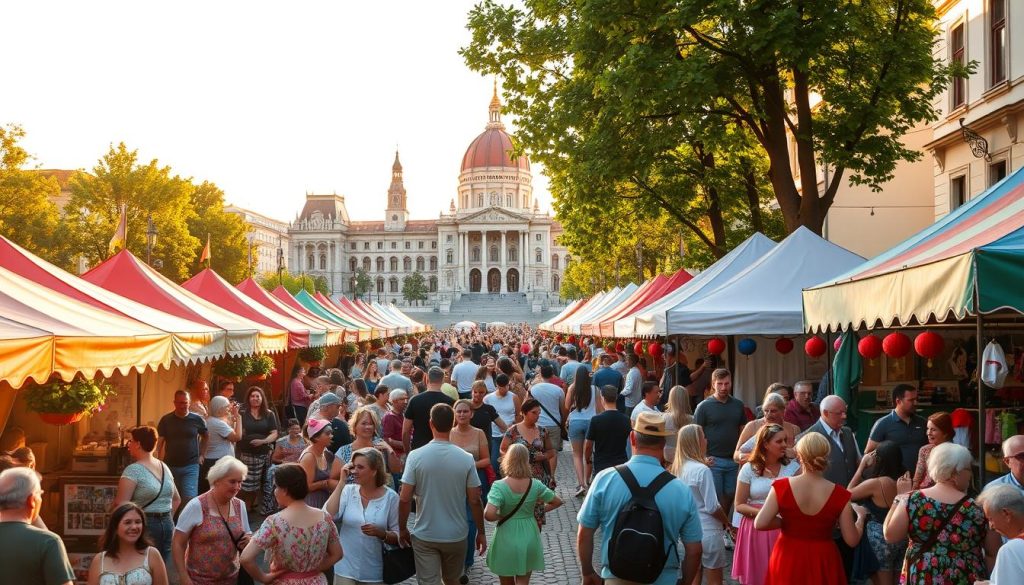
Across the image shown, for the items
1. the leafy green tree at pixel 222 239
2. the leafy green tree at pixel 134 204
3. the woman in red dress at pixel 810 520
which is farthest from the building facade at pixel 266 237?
the woman in red dress at pixel 810 520

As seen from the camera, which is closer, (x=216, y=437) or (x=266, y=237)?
(x=216, y=437)

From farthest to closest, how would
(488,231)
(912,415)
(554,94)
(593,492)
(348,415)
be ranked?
1. (488,231)
2. (554,94)
3. (348,415)
4. (912,415)
5. (593,492)

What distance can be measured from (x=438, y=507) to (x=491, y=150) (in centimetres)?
13792

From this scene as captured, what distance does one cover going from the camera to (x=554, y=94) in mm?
19703

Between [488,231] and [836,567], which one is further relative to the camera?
[488,231]

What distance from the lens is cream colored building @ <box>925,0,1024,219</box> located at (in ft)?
57.2

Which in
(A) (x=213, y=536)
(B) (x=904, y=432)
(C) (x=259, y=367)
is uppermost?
(C) (x=259, y=367)

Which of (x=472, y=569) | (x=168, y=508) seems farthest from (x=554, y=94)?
(x=168, y=508)

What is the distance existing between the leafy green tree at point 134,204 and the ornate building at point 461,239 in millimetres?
69095

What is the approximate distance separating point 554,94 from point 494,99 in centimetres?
12958

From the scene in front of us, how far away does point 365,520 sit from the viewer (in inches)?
236

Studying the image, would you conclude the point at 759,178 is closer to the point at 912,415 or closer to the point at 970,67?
the point at 970,67

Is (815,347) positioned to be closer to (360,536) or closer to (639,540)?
(360,536)

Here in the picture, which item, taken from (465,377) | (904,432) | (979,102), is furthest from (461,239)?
(904,432)
